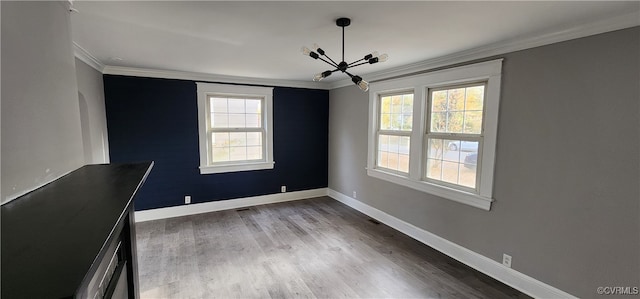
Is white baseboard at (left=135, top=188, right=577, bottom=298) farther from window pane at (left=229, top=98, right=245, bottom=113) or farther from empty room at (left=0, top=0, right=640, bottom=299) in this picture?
window pane at (left=229, top=98, right=245, bottom=113)

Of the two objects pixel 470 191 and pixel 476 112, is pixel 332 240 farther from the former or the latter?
pixel 476 112

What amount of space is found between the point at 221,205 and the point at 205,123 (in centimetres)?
141

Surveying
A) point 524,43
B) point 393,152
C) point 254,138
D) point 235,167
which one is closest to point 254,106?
point 254,138

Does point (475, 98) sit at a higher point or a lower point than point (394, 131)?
higher

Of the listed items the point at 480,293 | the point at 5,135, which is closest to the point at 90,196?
the point at 5,135

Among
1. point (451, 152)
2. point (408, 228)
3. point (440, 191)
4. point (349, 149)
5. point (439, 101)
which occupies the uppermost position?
point (439, 101)

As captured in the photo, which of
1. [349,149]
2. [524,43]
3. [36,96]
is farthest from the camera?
[349,149]

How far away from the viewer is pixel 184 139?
4.39 metres

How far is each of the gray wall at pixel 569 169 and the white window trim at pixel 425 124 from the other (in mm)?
81

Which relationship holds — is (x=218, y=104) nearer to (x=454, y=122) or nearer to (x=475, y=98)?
(x=454, y=122)

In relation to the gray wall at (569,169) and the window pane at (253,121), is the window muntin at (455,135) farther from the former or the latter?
the window pane at (253,121)

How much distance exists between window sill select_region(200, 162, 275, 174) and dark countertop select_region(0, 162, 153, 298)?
3.43 m

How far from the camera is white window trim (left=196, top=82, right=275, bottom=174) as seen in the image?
4453mm

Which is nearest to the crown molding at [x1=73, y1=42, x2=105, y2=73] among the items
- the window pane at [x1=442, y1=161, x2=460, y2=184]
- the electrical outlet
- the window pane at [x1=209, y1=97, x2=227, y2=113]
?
the window pane at [x1=209, y1=97, x2=227, y2=113]
